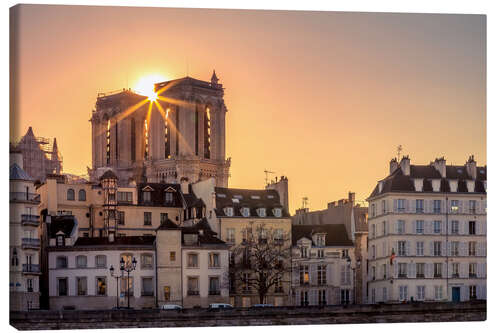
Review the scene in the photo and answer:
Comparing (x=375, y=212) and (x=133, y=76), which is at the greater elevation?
(x=133, y=76)

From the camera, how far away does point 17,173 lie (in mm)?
43750

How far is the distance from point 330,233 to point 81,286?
Result: 1002cm

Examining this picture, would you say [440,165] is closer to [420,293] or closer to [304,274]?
[420,293]

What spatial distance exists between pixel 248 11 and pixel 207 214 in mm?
9729

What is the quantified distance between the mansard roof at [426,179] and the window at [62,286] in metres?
10.6

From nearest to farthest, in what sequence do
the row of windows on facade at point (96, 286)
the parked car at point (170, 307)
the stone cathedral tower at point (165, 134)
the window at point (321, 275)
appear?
the parked car at point (170, 307) → the row of windows on facade at point (96, 286) → the stone cathedral tower at point (165, 134) → the window at point (321, 275)

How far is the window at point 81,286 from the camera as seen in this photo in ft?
155

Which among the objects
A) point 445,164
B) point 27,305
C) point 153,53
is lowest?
point 27,305

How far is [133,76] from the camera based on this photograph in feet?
148

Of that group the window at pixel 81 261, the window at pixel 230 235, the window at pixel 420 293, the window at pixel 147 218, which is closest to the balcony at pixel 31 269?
the window at pixel 81 261

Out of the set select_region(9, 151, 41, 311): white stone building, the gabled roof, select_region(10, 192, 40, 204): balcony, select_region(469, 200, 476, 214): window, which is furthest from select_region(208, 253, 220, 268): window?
select_region(469, 200, 476, 214): window

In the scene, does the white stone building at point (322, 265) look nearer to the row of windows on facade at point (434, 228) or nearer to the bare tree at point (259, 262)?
the bare tree at point (259, 262)

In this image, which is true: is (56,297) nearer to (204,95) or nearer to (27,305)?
(27,305)

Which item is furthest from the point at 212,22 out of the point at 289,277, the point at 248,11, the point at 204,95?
the point at 289,277
